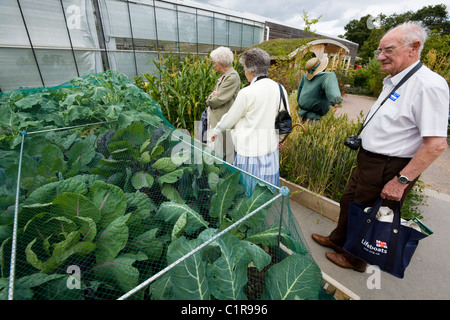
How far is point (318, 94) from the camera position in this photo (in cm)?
277

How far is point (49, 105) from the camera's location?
2254 millimetres

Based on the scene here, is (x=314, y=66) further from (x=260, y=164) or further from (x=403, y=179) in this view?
(x=403, y=179)

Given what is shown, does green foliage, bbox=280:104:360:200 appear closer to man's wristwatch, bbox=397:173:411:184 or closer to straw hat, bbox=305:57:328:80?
straw hat, bbox=305:57:328:80


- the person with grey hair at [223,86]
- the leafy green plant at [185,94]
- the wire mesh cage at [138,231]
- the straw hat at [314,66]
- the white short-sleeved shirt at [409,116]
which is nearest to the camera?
the wire mesh cage at [138,231]

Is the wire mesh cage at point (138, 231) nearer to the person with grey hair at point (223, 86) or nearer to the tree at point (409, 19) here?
the person with grey hair at point (223, 86)

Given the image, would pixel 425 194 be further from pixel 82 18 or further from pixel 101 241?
pixel 82 18

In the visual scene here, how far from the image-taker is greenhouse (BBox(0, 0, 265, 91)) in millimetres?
5340

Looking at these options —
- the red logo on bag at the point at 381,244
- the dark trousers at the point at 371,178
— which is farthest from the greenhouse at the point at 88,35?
the red logo on bag at the point at 381,244

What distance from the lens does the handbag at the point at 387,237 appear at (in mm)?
1266

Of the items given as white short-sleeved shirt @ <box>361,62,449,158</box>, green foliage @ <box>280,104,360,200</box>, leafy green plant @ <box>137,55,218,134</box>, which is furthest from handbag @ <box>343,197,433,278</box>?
leafy green plant @ <box>137,55,218,134</box>

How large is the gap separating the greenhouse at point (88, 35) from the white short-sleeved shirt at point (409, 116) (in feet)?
19.0

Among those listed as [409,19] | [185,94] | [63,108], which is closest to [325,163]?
[185,94]

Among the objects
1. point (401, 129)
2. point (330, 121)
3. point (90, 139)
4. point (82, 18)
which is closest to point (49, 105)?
point (90, 139)
